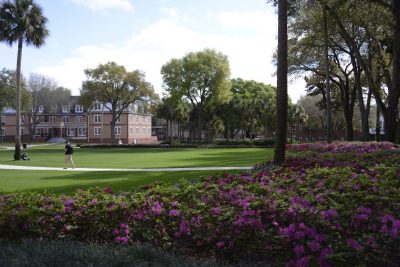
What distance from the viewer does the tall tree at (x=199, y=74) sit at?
60.5m

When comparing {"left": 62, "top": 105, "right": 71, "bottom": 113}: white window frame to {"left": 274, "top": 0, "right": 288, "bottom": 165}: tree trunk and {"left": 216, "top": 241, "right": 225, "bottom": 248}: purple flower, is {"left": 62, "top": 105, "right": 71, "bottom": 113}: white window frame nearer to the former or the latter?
{"left": 274, "top": 0, "right": 288, "bottom": 165}: tree trunk

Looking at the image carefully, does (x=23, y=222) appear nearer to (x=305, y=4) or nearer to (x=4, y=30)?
(x=305, y=4)

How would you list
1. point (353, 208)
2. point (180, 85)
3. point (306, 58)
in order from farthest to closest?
1. point (180, 85)
2. point (306, 58)
3. point (353, 208)

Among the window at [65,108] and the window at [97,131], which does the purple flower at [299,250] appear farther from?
the window at [65,108]

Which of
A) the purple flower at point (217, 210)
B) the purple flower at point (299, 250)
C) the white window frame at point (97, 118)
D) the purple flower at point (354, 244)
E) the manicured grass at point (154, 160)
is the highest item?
the white window frame at point (97, 118)

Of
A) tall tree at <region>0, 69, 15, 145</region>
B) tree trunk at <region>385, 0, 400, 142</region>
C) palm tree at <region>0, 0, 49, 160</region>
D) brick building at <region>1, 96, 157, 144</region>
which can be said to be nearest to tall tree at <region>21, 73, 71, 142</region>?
brick building at <region>1, 96, 157, 144</region>

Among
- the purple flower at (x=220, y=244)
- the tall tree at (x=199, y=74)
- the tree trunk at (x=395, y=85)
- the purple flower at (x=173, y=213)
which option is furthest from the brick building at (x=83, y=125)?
the purple flower at (x=220, y=244)

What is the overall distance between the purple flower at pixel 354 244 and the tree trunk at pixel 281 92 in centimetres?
1033

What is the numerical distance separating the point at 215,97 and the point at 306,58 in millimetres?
23028

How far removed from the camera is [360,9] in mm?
26562

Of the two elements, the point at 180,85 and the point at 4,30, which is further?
the point at 180,85

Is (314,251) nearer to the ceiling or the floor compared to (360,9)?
nearer to the floor

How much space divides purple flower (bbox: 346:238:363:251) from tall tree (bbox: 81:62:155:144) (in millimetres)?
63841

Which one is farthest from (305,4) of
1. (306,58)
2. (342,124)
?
(342,124)
